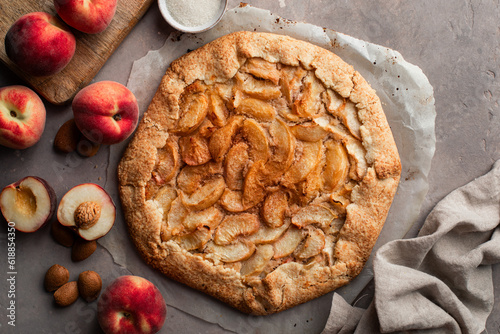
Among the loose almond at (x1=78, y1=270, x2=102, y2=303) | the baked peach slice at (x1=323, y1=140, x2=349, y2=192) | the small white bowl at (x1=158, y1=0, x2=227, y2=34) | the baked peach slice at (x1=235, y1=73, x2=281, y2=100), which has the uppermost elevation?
the small white bowl at (x1=158, y1=0, x2=227, y2=34)

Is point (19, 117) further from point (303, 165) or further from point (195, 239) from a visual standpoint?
point (303, 165)

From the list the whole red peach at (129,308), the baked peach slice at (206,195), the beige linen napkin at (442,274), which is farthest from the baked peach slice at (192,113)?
the beige linen napkin at (442,274)

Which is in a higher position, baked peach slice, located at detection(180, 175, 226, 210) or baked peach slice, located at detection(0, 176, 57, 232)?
baked peach slice, located at detection(180, 175, 226, 210)

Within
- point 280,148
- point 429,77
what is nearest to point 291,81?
point 280,148

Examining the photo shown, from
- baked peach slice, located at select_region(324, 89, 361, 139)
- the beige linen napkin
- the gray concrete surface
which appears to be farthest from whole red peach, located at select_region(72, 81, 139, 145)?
the beige linen napkin

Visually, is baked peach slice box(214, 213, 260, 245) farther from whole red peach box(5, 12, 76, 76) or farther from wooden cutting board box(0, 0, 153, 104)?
whole red peach box(5, 12, 76, 76)

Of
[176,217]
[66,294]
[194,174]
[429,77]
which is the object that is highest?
[429,77]

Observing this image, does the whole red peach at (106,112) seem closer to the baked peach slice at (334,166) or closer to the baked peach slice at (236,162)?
the baked peach slice at (236,162)

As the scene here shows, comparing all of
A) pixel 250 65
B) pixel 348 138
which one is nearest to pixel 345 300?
pixel 348 138

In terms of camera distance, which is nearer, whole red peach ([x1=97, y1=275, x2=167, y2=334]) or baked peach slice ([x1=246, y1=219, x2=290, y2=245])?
whole red peach ([x1=97, y1=275, x2=167, y2=334])
